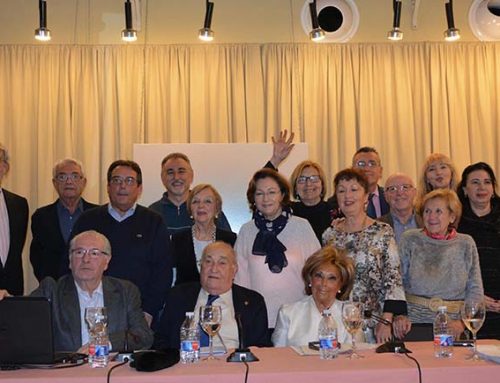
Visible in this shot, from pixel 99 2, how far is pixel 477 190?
4.09 m

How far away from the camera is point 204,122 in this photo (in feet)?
21.3

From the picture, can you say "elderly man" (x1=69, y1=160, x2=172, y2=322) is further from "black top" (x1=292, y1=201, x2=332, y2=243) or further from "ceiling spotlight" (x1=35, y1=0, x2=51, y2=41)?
"ceiling spotlight" (x1=35, y1=0, x2=51, y2=41)

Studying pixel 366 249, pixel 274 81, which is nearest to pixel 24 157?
pixel 274 81

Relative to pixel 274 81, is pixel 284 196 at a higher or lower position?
lower

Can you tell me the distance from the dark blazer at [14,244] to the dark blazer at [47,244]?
135 millimetres

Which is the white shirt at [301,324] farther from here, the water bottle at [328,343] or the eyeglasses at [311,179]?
the eyeglasses at [311,179]

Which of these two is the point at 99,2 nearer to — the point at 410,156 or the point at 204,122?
the point at 204,122

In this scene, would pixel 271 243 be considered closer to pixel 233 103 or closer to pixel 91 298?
pixel 91 298

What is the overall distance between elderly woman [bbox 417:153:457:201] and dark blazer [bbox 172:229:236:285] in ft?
4.26

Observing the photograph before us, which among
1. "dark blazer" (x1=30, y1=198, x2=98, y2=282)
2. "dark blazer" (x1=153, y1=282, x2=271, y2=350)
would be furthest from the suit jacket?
"dark blazer" (x1=30, y1=198, x2=98, y2=282)

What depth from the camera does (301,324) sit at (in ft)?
11.0

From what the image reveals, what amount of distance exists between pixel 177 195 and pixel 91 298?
1393 mm

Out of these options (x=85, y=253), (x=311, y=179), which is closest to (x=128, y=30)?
(x=311, y=179)

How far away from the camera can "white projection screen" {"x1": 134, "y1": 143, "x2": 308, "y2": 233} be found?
19.6ft
